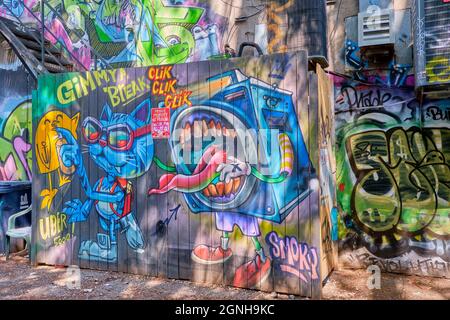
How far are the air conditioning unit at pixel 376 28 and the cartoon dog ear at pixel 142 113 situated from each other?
122 inches

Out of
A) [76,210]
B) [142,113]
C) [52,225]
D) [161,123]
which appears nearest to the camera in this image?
[161,123]

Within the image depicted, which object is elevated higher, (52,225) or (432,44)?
(432,44)

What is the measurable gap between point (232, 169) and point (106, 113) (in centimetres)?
208

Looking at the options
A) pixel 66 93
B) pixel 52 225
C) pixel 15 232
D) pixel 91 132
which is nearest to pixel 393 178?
pixel 91 132

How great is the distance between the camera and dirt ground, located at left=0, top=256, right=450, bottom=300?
4.83 m

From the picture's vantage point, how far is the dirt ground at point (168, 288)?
190 inches

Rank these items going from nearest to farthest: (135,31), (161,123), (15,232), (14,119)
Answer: (161,123) → (15,232) → (135,31) → (14,119)

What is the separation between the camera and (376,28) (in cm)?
566

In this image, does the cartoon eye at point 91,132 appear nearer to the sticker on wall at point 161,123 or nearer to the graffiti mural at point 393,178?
the sticker on wall at point 161,123

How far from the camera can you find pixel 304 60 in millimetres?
4711

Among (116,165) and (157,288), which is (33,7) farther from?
(157,288)

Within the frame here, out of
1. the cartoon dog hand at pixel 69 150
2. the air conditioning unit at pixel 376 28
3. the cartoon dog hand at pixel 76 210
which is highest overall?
the air conditioning unit at pixel 376 28

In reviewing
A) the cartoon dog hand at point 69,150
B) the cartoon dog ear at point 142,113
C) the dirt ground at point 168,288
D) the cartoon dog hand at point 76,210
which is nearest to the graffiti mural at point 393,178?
the dirt ground at point 168,288

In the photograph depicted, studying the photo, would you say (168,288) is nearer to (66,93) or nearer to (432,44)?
(66,93)
